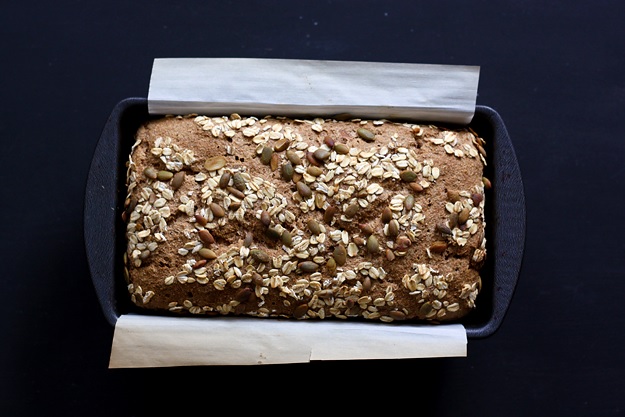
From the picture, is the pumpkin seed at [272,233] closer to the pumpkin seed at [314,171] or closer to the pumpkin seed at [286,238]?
the pumpkin seed at [286,238]

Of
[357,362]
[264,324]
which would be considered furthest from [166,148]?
[357,362]

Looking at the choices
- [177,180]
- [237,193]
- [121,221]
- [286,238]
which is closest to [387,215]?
[286,238]

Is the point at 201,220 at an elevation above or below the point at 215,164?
below

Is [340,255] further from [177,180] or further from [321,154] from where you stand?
[177,180]

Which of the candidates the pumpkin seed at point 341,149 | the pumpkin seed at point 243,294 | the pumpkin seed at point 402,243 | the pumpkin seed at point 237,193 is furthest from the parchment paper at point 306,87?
the pumpkin seed at point 243,294

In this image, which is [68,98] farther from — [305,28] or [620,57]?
[620,57]

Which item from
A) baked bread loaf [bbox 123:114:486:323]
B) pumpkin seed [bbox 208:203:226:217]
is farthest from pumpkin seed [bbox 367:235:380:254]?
pumpkin seed [bbox 208:203:226:217]

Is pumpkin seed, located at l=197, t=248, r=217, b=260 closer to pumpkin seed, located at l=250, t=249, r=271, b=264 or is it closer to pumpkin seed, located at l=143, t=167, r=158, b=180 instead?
pumpkin seed, located at l=250, t=249, r=271, b=264
